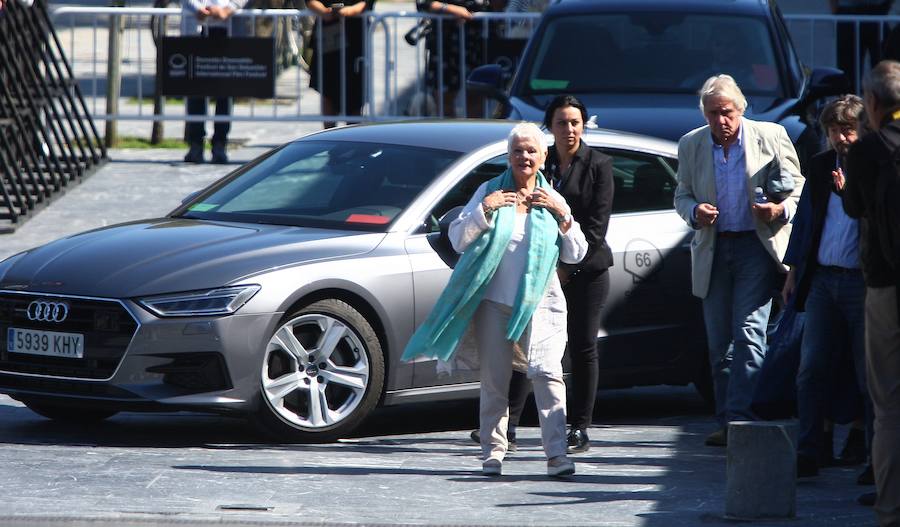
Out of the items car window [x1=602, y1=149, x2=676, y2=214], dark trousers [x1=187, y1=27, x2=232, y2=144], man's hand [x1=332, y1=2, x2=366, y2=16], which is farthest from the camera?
dark trousers [x1=187, y1=27, x2=232, y2=144]

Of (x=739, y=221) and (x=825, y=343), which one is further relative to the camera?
(x=739, y=221)

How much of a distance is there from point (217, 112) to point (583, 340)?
31.3 ft

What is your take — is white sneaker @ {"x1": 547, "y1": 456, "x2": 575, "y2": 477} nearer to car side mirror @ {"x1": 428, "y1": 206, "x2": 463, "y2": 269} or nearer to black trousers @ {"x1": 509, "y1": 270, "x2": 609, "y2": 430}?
black trousers @ {"x1": 509, "y1": 270, "x2": 609, "y2": 430}

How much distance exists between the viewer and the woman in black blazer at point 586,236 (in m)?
8.27

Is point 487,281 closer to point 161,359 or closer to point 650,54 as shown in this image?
point 161,359

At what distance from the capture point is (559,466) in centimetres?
761

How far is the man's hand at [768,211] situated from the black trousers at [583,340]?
754 millimetres

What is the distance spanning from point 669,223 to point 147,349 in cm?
291

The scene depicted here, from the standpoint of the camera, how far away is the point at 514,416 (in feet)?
27.2

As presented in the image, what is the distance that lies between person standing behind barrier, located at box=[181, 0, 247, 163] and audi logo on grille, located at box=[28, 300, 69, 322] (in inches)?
347

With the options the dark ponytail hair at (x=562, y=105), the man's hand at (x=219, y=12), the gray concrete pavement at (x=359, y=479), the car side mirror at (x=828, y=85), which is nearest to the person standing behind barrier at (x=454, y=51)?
the man's hand at (x=219, y=12)

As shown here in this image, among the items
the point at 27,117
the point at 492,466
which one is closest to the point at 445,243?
the point at 492,466

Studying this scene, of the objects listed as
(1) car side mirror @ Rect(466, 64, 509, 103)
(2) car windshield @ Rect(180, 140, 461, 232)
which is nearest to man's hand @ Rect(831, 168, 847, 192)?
(2) car windshield @ Rect(180, 140, 461, 232)

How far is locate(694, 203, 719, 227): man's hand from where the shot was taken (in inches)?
326
